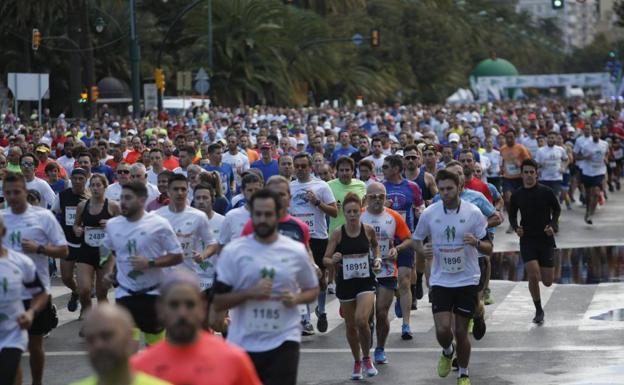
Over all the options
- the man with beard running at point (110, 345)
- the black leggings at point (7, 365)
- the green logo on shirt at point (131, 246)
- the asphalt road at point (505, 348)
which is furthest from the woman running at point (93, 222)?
the man with beard running at point (110, 345)

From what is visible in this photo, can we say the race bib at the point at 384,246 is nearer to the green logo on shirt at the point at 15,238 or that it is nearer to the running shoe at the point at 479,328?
the running shoe at the point at 479,328

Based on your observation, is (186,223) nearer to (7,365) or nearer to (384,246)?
(384,246)

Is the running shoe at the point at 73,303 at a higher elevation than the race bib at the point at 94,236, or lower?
lower

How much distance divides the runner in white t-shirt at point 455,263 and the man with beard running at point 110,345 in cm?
644

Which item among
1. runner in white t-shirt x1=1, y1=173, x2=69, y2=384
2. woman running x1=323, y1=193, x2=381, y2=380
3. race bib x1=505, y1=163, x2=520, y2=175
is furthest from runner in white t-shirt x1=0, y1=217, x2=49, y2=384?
race bib x1=505, y1=163, x2=520, y2=175

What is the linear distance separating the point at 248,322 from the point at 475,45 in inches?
4348

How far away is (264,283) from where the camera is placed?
828 cm

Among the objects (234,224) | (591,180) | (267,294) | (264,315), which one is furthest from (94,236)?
(591,180)

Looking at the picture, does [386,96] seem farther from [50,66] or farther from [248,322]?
[248,322]

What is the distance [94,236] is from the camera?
14.6m

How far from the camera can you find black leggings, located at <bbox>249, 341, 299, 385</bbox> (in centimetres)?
843

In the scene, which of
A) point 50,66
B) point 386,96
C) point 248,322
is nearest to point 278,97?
point 50,66

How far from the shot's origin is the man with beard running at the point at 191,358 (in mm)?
6184

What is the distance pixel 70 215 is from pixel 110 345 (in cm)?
1036
